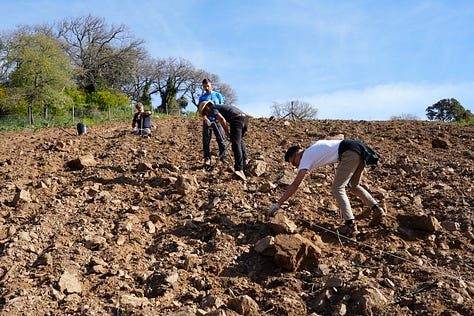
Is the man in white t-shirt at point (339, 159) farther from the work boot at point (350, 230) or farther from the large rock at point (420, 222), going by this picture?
the large rock at point (420, 222)

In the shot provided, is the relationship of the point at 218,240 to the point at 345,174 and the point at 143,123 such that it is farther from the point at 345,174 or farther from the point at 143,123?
the point at 143,123

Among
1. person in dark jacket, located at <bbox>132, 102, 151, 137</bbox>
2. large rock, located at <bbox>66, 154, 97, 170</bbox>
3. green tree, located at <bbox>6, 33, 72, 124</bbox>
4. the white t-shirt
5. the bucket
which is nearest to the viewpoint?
the white t-shirt

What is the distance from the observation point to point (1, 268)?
4.14m

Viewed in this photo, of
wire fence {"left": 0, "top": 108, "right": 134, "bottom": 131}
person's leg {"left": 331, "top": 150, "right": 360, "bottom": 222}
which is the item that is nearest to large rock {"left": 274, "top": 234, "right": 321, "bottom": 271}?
person's leg {"left": 331, "top": 150, "right": 360, "bottom": 222}

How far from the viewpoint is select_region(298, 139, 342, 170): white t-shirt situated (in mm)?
4316

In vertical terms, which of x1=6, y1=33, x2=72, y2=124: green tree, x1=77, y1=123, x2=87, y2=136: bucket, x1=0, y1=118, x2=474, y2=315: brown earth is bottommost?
x1=0, y1=118, x2=474, y2=315: brown earth

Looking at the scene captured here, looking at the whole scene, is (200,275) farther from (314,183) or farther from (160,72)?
(160,72)

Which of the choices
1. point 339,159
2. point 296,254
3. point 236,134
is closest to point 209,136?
point 236,134

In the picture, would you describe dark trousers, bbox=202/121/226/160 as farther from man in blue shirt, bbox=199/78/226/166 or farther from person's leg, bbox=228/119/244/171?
person's leg, bbox=228/119/244/171

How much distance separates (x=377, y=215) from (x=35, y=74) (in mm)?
15819

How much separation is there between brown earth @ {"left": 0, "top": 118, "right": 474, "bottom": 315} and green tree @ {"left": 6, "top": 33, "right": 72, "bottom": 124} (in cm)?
1062

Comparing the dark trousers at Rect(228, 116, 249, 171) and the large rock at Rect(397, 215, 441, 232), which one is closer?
the large rock at Rect(397, 215, 441, 232)

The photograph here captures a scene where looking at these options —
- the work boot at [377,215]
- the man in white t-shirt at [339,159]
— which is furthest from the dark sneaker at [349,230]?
the work boot at [377,215]

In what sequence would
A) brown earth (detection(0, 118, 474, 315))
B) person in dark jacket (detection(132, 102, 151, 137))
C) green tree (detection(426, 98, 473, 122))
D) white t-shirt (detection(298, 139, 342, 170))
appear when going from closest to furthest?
brown earth (detection(0, 118, 474, 315)) < white t-shirt (detection(298, 139, 342, 170)) < person in dark jacket (detection(132, 102, 151, 137)) < green tree (detection(426, 98, 473, 122))
